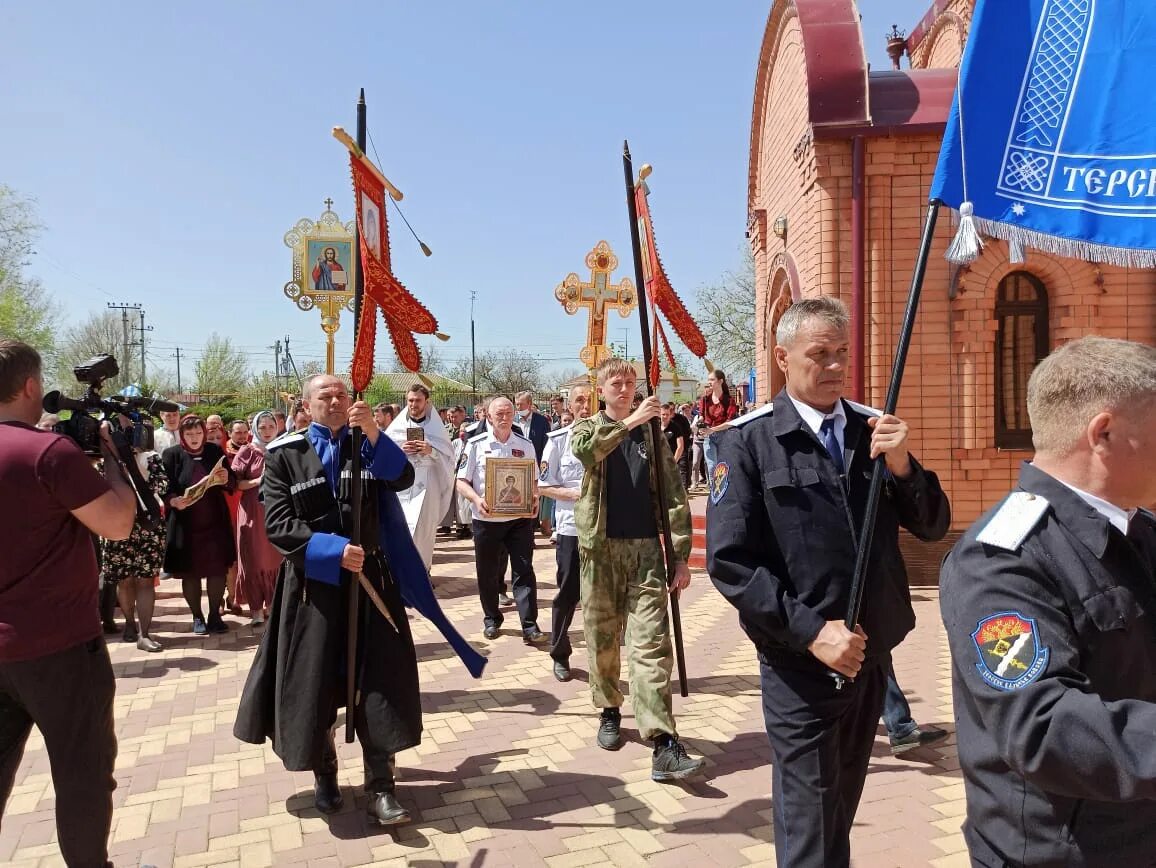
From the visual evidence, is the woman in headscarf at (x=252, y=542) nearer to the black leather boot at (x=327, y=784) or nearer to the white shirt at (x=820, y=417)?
the black leather boot at (x=327, y=784)

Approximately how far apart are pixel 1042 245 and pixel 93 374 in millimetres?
3693

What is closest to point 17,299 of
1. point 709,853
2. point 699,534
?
point 699,534

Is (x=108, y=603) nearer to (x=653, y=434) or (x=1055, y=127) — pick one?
(x=653, y=434)

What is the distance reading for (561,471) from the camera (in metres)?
6.30

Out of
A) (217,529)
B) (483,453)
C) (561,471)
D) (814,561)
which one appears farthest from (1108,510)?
(217,529)

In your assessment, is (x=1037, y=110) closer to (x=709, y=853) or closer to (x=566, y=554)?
(x=709, y=853)

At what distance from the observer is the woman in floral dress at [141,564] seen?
6.94m

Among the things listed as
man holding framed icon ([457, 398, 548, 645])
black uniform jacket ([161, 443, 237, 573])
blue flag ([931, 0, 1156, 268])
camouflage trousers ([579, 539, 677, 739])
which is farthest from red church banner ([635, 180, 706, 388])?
black uniform jacket ([161, 443, 237, 573])

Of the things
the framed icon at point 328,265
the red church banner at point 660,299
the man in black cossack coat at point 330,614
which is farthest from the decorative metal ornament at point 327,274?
the red church banner at point 660,299

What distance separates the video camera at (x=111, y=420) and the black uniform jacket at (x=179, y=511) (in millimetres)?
3968

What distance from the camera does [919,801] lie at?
3.90m

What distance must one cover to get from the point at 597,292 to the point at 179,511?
4.29 m

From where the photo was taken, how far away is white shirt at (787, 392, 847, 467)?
2.75 m

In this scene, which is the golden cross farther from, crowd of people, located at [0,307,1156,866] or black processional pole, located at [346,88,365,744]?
black processional pole, located at [346,88,365,744]
